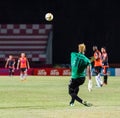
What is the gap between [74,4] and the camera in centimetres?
4772

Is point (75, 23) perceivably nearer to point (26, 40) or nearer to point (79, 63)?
point (26, 40)

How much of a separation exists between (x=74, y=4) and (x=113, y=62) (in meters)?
5.61

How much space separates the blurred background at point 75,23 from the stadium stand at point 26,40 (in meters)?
0.38

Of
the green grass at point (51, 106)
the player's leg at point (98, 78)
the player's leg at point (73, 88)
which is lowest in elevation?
the green grass at point (51, 106)

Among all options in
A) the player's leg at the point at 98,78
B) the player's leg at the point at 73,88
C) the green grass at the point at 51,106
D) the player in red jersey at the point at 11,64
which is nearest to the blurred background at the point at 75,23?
the player in red jersey at the point at 11,64

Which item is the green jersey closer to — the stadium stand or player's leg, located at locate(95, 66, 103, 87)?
player's leg, located at locate(95, 66, 103, 87)

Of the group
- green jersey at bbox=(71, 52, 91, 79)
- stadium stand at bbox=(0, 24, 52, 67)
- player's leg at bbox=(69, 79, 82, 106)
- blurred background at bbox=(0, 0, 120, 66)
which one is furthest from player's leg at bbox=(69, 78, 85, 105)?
stadium stand at bbox=(0, 24, 52, 67)

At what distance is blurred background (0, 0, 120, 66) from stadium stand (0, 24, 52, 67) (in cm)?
38

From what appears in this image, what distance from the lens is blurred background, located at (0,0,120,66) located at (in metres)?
47.6

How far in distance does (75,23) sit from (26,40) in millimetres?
4380

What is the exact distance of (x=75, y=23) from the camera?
47.9 metres

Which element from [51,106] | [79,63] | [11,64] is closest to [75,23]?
[11,64]

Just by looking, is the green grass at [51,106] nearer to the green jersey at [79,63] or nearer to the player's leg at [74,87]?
the player's leg at [74,87]

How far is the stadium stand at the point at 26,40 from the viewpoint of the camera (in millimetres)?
48344
